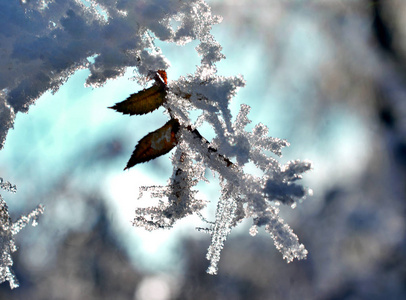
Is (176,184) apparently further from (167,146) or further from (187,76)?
(187,76)

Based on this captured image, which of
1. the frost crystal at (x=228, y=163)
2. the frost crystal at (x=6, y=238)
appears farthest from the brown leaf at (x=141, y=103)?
the frost crystal at (x=6, y=238)

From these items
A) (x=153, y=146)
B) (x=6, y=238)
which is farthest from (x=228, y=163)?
(x=6, y=238)

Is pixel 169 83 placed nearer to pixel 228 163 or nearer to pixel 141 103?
pixel 141 103

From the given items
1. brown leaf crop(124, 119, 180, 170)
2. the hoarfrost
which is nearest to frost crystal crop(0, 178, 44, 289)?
the hoarfrost

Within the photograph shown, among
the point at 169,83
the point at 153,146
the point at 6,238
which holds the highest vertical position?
the point at 169,83

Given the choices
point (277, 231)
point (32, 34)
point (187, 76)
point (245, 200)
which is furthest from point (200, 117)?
point (32, 34)

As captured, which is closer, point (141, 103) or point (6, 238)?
point (141, 103)
